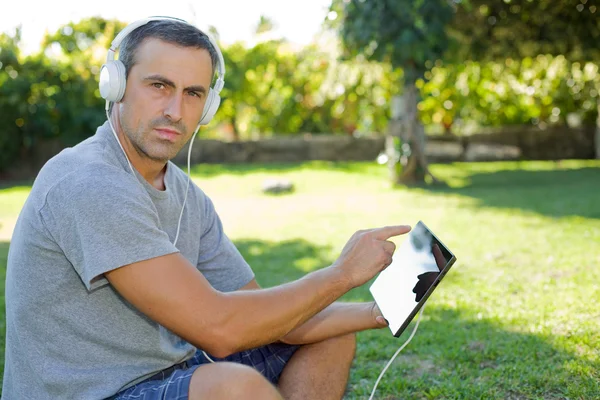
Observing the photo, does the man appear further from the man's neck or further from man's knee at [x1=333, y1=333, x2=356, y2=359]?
man's knee at [x1=333, y1=333, x2=356, y2=359]

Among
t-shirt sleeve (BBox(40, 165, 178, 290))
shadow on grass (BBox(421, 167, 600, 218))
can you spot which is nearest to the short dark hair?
t-shirt sleeve (BBox(40, 165, 178, 290))

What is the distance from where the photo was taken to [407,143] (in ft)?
34.2

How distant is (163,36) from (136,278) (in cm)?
73

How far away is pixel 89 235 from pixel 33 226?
0.67 ft

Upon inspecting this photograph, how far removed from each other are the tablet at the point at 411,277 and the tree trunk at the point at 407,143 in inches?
316

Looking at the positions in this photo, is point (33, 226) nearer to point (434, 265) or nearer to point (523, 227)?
point (434, 265)

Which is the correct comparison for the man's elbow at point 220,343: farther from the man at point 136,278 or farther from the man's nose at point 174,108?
the man's nose at point 174,108

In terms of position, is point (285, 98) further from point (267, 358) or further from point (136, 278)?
point (136, 278)

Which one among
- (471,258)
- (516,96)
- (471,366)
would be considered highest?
(471,366)

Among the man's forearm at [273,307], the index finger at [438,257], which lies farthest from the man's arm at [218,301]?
the index finger at [438,257]

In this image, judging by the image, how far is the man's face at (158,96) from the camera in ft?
6.89

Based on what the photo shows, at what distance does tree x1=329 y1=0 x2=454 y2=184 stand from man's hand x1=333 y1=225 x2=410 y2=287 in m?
7.48

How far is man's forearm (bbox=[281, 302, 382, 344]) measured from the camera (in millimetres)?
2428

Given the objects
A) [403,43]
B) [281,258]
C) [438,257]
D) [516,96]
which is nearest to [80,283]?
[438,257]
